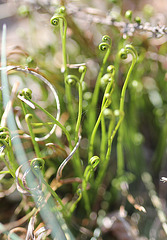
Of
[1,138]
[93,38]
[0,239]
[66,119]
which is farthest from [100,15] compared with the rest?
[0,239]

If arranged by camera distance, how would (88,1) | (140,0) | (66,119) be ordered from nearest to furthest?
(66,119), (88,1), (140,0)

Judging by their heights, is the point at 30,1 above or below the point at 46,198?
above

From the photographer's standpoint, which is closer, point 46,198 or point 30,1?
point 46,198

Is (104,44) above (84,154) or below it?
above

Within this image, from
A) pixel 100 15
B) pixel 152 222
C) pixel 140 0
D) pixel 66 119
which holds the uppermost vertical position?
pixel 140 0

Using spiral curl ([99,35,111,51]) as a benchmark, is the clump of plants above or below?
below

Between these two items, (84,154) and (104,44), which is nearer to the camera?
(104,44)

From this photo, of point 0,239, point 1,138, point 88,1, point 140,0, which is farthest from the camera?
point 140,0

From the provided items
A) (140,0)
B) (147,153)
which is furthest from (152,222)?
(140,0)

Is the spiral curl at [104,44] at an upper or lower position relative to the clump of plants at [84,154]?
upper

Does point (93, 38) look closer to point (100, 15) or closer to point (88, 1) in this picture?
point (100, 15)
